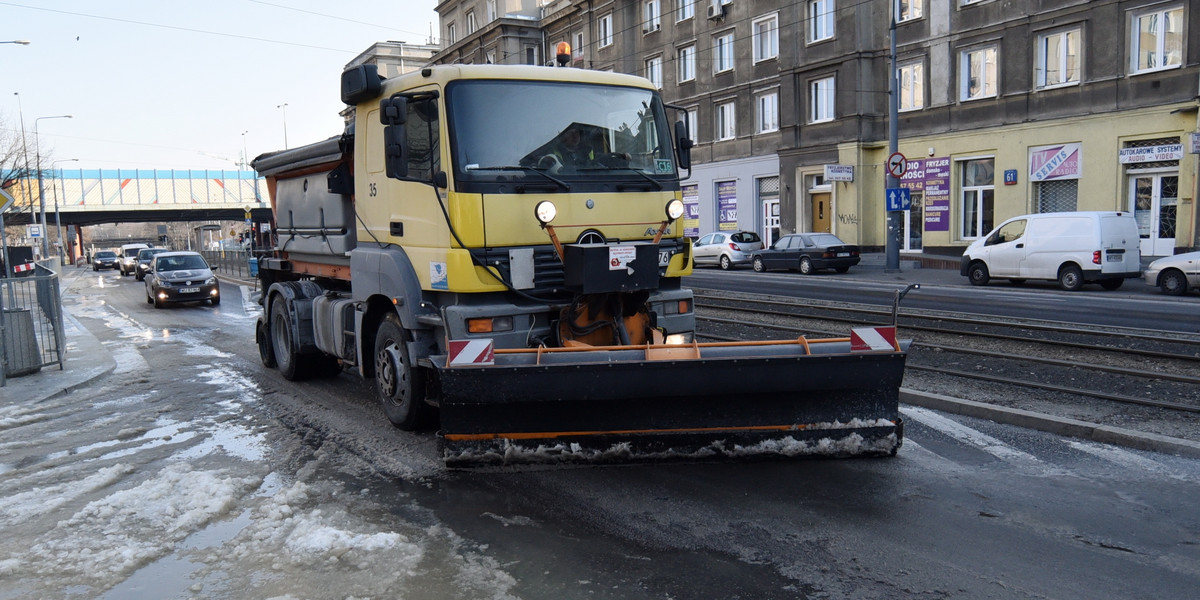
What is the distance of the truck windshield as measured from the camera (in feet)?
21.8

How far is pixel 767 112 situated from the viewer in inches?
1457

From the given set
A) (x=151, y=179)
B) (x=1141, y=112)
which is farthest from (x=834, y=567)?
(x=151, y=179)

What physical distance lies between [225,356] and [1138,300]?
1635cm

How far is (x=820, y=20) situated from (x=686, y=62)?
918 centimetres

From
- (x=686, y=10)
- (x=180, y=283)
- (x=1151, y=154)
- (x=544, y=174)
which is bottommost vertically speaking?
(x=180, y=283)

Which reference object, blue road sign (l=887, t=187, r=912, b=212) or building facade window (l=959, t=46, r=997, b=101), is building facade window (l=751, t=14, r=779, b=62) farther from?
blue road sign (l=887, t=187, r=912, b=212)

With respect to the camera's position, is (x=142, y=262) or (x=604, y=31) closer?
(x=142, y=262)

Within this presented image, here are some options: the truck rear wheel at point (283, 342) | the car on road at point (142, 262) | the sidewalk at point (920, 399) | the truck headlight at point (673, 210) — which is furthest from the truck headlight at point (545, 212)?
the car on road at point (142, 262)

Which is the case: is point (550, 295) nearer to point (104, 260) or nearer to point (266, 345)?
point (266, 345)

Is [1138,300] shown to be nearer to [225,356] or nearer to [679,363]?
[679,363]

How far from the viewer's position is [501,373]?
5809 millimetres

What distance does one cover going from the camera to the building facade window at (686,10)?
132 ft

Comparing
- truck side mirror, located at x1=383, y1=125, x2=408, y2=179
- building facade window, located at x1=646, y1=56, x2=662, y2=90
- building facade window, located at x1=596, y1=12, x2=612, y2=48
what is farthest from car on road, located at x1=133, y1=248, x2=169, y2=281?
truck side mirror, located at x1=383, y1=125, x2=408, y2=179

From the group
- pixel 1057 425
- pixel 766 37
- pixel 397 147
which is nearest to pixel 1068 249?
pixel 1057 425
